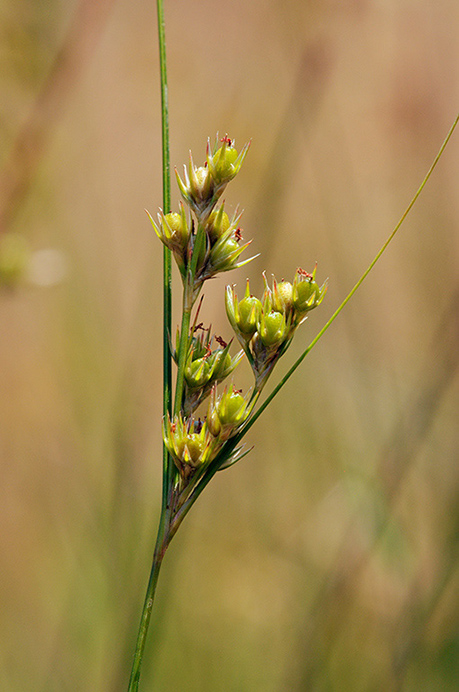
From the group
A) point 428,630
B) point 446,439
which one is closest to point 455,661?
point 428,630

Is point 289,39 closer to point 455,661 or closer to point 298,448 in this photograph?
point 298,448

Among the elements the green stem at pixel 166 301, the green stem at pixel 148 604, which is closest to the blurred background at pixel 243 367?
the green stem at pixel 166 301

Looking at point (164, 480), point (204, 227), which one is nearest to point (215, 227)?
point (204, 227)

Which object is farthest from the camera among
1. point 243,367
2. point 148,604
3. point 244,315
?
point 243,367

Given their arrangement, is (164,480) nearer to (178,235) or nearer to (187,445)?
(187,445)

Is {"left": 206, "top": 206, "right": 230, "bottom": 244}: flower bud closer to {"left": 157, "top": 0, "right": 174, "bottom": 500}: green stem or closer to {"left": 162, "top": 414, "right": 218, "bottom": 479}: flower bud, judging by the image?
{"left": 157, "top": 0, "right": 174, "bottom": 500}: green stem

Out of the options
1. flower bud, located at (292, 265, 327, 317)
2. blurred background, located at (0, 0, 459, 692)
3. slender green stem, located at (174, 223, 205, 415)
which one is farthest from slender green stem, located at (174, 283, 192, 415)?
blurred background, located at (0, 0, 459, 692)
